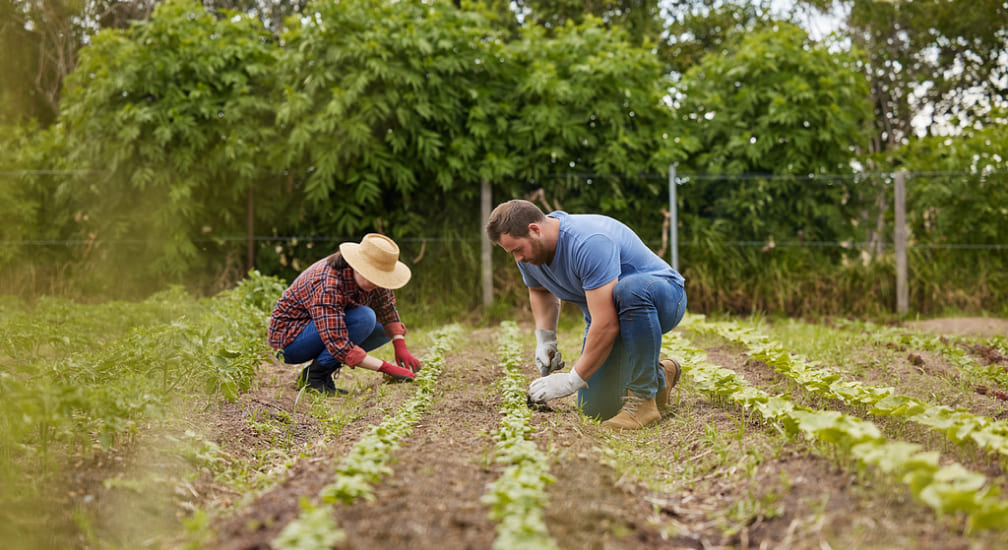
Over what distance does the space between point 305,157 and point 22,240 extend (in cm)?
363

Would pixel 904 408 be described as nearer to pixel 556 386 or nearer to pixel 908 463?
pixel 908 463

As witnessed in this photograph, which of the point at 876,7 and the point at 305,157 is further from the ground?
the point at 876,7

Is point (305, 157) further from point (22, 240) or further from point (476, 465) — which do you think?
point (476, 465)

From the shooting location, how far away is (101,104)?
8883mm

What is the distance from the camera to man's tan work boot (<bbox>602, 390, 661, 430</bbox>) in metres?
3.94

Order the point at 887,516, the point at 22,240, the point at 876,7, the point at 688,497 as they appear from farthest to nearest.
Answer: the point at 876,7, the point at 22,240, the point at 688,497, the point at 887,516

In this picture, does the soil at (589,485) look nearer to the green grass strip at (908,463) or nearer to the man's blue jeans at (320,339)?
the green grass strip at (908,463)

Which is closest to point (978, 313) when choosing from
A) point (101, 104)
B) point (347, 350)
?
point (347, 350)

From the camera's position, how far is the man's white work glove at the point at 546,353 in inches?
169

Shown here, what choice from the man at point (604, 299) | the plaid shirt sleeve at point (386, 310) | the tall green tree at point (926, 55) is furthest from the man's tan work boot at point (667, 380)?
the tall green tree at point (926, 55)

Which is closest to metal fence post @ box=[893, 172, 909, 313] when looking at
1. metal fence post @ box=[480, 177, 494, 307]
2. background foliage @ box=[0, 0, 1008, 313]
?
background foliage @ box=[0, 0, 1008, 313]

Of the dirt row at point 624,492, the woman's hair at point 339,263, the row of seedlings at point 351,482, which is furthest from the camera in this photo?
the woman's hair at point 339,263

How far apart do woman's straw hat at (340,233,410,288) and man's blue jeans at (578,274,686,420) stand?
131 cm

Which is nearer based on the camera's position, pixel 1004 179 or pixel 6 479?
pixel 6 479
